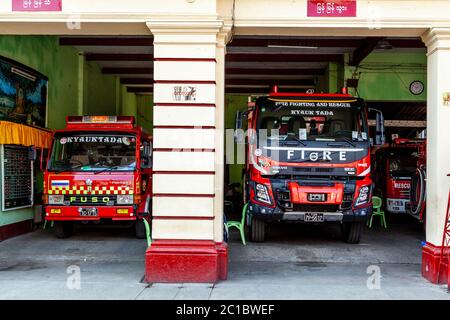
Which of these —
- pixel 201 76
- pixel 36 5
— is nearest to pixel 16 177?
pixel 36 5

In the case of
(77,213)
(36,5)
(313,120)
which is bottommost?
(77,213)

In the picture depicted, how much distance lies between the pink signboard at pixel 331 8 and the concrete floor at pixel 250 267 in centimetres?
368

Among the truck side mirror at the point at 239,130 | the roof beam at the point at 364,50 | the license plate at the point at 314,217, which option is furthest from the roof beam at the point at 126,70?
the license plate at the point at 314,217

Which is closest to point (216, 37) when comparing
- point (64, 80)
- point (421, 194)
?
A: point (421, 194)

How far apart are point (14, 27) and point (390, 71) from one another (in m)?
10.5

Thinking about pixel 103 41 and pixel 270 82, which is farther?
pixel 270 82

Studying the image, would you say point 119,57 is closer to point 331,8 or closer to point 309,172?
point 309,172

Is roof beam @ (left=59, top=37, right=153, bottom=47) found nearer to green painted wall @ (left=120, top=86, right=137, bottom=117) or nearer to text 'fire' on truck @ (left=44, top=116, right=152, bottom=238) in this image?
text 'fire' on truck @ (left=44, top=116, right=152, bottom=238)

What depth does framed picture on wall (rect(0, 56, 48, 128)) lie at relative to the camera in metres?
10.3

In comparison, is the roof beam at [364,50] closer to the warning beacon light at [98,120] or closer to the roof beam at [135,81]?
the warning beacon light at [98,120]

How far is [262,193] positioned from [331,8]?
3.88 m

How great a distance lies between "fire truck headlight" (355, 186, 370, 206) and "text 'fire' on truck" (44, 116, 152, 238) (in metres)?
4.30

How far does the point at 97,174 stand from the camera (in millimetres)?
10430

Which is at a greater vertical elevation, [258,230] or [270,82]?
[270,82]
